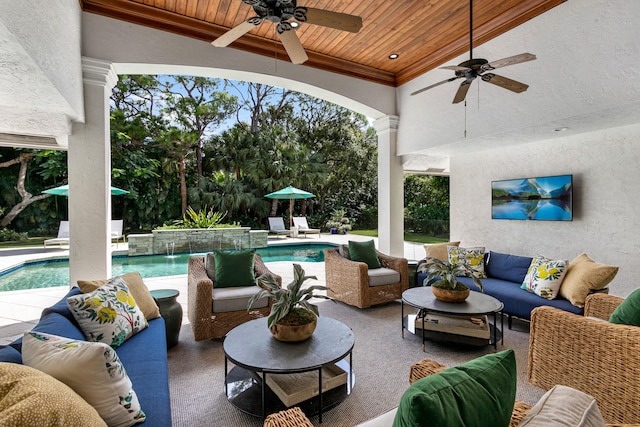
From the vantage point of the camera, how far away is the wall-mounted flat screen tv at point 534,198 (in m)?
4.45

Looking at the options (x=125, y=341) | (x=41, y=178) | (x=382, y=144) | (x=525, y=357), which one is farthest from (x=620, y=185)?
(x=41, y=178)

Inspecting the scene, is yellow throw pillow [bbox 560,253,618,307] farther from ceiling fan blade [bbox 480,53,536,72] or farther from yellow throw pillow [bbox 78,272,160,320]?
yellow throw pillow [bbox 78,272,160,320]

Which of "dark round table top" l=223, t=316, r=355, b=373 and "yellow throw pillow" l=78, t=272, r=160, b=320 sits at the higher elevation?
"yellow throw pillow" l=78, t=272, r=160, b=320

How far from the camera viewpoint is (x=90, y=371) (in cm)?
120

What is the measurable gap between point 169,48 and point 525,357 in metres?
5.04

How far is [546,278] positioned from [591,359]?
1.62m

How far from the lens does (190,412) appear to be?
82.8 inches

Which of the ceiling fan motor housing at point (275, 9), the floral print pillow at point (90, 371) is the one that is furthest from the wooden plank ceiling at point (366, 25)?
the floral print pillow at point (90, 371)

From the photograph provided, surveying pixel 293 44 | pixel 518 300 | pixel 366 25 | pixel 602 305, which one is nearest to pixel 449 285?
pixel 518 300

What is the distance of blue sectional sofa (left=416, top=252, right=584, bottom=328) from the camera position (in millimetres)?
3254

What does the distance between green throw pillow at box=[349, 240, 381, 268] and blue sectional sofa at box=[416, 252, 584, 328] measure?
658mm

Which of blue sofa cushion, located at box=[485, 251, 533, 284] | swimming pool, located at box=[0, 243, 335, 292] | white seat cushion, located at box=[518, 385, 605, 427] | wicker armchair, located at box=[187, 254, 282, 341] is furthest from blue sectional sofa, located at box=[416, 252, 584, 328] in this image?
swimming pool, located at box=[0, 243, 335, 292]

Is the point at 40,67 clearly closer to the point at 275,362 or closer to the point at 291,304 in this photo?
the point at 291,304

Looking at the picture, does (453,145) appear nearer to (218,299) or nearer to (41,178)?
(218,299)
